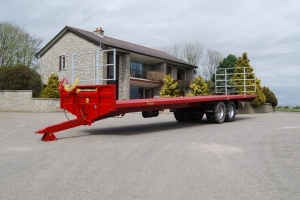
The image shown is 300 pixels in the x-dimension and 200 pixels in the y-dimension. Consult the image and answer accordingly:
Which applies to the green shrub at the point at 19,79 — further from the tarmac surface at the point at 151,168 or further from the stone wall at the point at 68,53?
the tarmac surface at the point at 151,168

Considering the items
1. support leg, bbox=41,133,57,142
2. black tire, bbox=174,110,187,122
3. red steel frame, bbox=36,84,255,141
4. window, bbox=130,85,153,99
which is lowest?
support leg, bbox=41,133,57,142

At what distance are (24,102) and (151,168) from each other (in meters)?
18.1

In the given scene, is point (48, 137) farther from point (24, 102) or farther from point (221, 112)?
point (24, 102)

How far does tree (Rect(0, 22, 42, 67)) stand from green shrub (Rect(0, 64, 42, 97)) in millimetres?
9933

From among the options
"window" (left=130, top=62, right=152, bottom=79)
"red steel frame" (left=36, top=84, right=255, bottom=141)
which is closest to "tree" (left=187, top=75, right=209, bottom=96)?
"window" (left=130, top=62, right=152, bottom=79)

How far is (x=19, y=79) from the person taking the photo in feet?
76.6

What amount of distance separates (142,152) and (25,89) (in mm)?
19049

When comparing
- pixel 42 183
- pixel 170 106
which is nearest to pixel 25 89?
pixel 170 106

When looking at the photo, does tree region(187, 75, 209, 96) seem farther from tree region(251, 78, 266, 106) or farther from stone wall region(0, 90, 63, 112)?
stone wall region(0, 90, 63, 112)

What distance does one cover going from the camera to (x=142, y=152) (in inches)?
280

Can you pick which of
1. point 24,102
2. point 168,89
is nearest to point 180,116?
point 24,102

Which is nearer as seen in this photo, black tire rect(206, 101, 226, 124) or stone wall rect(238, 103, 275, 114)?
black tire rect(206, 101, 226, 124)

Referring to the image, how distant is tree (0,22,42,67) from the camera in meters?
33.1

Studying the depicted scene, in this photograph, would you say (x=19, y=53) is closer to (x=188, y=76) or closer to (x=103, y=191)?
(x=188, y=76)
